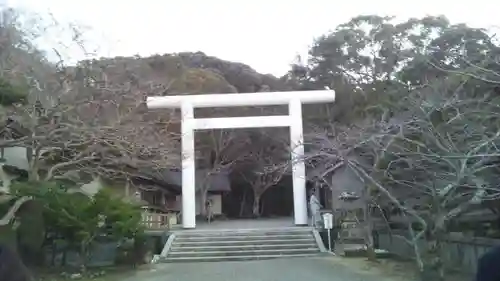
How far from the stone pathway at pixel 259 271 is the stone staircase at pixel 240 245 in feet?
3.47

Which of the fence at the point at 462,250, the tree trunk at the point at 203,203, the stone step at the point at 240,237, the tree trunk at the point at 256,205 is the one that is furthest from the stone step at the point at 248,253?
the tree trunk at the point at 256,205

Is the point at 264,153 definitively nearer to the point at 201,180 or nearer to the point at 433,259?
the point at 201,180

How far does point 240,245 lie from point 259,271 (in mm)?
4693

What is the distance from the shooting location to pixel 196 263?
49.0ft

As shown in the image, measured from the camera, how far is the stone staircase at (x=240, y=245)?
1588 cm

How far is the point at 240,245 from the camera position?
16797mm

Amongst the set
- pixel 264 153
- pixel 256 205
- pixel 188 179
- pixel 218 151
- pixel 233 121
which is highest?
pixel 233 121

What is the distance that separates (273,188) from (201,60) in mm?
9048

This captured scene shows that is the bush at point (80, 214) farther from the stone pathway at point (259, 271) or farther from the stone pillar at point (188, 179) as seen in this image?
the stone pillar at point (188, 179)

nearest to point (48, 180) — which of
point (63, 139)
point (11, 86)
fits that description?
point (63, 139)

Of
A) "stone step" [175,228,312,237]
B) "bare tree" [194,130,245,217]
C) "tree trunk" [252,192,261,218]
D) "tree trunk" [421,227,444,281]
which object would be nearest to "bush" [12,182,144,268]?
"stone step" [175,228,312,237]

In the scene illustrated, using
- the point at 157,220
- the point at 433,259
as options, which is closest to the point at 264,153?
the point at 157,220

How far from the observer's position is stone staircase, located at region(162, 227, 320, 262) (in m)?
15.9

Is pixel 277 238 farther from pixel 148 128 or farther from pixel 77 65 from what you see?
pixel 77 65
